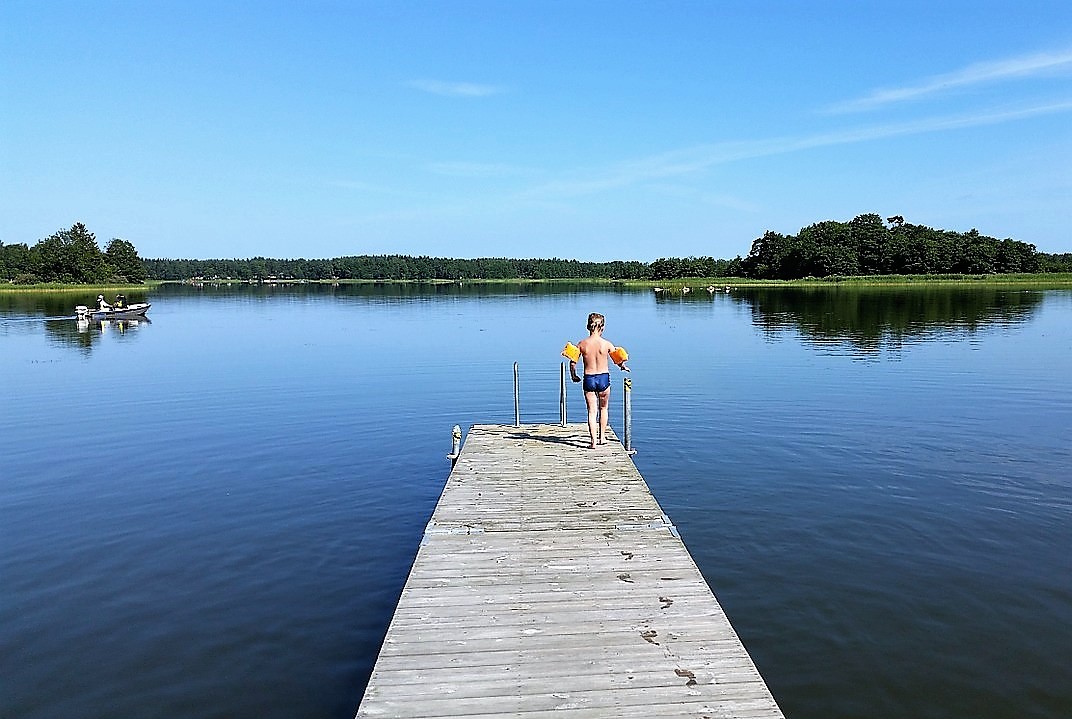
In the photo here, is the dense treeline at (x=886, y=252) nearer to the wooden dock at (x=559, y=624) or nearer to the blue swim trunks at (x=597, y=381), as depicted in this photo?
the blue swim trunks at (x=597, y=381)

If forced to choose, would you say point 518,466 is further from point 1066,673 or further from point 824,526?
point 1066,673

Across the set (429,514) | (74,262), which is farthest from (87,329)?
(74,262)

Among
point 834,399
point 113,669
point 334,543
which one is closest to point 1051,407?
point 834,399

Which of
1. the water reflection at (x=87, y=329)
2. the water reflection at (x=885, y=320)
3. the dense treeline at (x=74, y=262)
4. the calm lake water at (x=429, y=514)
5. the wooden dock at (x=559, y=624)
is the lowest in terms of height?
the calm lake water at (x=429, y=514)

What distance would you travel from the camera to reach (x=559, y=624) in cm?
707

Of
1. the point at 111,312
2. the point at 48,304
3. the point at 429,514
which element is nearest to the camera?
the point at 429,514

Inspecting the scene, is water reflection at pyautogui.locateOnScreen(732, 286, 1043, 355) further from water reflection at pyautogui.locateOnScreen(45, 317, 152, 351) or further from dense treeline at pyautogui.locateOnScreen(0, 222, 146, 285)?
dense treeline at pyautogui.locateOnScreen(0, 222, 146, 285)

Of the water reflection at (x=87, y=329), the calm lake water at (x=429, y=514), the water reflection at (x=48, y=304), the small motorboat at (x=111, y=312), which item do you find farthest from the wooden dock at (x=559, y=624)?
the water reflection at (x=48, y=304)

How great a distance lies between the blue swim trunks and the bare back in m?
0.08

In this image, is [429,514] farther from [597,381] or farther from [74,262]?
[74,262]

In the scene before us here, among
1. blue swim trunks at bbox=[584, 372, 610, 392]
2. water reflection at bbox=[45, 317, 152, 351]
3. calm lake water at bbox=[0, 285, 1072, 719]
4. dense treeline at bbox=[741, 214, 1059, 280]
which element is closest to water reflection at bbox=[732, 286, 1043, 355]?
calm lake water at bbox=[0, 285, 1072, 719]

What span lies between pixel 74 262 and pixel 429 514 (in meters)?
152

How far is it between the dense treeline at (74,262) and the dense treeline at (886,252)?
436ft

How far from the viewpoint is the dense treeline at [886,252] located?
134 m
